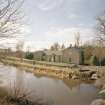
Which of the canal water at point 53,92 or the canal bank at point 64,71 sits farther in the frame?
the canal bank at point 64,71

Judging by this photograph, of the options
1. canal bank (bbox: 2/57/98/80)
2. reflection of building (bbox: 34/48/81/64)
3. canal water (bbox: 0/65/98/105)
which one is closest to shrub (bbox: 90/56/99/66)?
reflection of building (bbox: 34/48/81/64)

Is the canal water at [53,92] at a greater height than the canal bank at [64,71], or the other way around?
the canal bank at [64,71]

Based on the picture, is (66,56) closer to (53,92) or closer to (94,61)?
(94,61)

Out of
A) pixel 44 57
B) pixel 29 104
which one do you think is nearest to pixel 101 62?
pixel 44 57

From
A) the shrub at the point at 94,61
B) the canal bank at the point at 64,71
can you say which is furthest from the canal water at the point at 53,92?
the shrub at the point at 94,61

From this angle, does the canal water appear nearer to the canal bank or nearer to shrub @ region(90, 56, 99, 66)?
the canal bank

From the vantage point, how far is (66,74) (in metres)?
30.6

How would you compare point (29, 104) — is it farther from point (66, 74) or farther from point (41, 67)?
point (41, 67)

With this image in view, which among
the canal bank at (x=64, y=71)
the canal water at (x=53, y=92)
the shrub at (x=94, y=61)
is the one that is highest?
the shrub at (x=94, y=61)

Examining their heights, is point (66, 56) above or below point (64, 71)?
above

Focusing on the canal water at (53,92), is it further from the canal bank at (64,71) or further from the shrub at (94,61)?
the shrub at (94,61)

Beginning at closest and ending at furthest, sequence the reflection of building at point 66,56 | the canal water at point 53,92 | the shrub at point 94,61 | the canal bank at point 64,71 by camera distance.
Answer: the canal water at point 53,92, the canal bank at point 64,71, the shrub at point 94,61, the reflection of building at point 66,56

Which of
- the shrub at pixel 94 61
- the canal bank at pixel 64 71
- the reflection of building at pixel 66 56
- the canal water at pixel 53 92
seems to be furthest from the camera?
the reflection of building at pixel 66 56

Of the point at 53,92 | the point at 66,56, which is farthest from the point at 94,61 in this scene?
the point at 53,92
